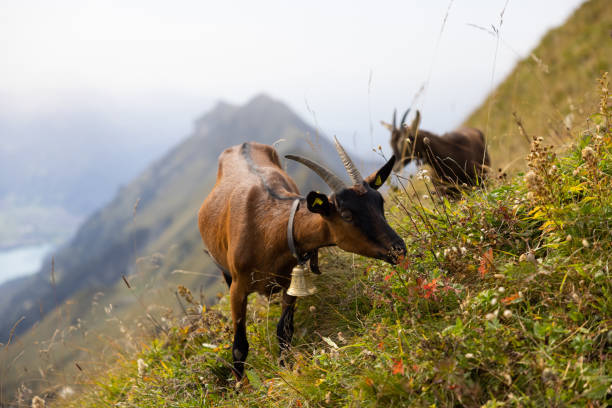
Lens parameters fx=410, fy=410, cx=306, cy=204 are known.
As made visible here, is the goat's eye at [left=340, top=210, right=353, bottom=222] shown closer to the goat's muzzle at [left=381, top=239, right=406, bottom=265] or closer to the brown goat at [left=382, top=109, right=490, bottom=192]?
the goat's muzzle at [left=381, top=239, right=406, bottom=265]

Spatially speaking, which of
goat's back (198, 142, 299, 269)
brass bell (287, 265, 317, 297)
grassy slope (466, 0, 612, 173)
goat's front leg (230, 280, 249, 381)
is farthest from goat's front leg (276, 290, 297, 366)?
grassy slope (466, 0, 612, 173)

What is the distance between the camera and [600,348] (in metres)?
2.55

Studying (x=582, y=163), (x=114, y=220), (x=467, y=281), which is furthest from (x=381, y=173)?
(x=114, y=220)

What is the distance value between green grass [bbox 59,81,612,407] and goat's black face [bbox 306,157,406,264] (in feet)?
0.79

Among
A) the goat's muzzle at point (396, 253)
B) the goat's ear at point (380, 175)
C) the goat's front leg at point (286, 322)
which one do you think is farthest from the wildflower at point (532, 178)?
the goat's front leg at point (286, 322)

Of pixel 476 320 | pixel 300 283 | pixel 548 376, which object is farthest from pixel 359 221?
pixel 548 376

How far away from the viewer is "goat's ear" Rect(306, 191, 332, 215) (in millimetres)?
3578

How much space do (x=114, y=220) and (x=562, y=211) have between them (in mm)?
215949

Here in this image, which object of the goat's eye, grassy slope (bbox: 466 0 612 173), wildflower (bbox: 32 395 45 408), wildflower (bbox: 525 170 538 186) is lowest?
wildflower (bbox: 32 395 45 408)

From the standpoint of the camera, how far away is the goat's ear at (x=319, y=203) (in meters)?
3.58

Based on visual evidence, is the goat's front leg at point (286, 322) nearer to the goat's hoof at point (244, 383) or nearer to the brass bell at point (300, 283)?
the goat's hoof at point (244, 383)

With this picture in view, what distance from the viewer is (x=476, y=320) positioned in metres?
2.94

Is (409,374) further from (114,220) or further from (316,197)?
(114,220)

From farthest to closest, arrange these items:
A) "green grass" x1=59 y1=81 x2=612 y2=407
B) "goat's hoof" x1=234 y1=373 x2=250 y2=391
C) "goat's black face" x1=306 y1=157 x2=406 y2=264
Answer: "goat's hoof" x1=234 y1=373 x2=250 y2=391 → "goat's black face" x1=306 y1=157 x2=406 y2=264 → "green grass" x1=59 y1=81 x2=612 y2=407
